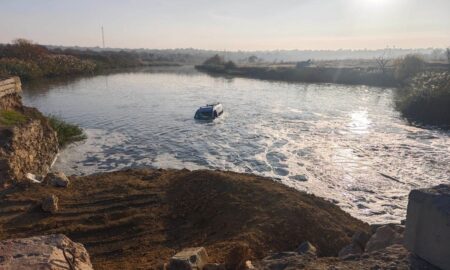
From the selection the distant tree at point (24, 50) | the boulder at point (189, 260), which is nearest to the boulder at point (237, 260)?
the boulder at point (189, 260)

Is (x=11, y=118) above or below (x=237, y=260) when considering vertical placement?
above

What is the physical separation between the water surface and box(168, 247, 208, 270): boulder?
24.0ft

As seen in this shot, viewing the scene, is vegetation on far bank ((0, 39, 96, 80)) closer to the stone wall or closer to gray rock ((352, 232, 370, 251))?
the stone wall

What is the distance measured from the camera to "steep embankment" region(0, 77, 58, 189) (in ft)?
38.4

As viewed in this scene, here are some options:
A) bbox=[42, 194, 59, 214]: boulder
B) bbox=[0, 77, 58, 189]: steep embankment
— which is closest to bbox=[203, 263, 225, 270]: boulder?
bbox=[42, 194, 59, 214]: boulder

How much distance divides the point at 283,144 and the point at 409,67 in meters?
39.9

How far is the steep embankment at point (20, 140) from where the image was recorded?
11709 millimetres

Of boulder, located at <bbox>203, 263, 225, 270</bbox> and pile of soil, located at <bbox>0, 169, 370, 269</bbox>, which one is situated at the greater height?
boulder, located at <bbox>203, 263, 225, 270</bbox>

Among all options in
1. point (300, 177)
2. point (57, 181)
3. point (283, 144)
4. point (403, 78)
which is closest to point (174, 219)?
point (57, 181)

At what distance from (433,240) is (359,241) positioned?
8.63 ft

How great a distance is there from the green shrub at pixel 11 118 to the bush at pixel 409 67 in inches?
1915

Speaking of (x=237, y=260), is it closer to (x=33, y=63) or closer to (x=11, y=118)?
(x=11, y=118)

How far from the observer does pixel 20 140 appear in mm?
13211

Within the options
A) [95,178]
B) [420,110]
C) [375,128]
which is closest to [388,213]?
[95,178]
